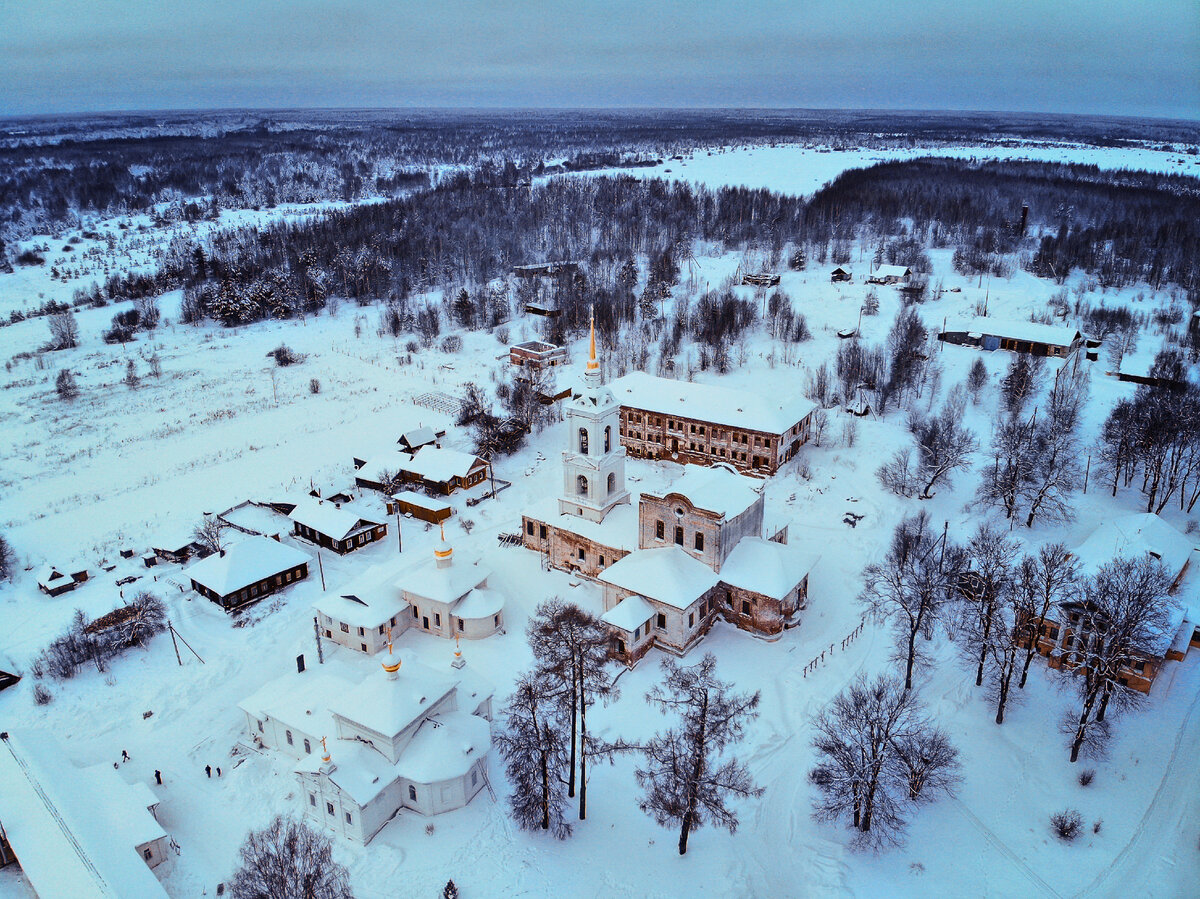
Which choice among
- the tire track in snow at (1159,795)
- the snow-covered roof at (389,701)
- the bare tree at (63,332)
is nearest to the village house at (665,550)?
the snow-covered roof at (389,701)

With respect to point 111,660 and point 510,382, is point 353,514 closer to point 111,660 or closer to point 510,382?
point 111,660

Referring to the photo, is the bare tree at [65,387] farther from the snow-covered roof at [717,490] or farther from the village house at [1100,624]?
the village house at [1100,624]

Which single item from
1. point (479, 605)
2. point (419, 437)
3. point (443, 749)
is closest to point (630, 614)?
point (479, 605)

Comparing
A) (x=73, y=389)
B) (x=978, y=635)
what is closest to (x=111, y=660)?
(x=978, y=635)

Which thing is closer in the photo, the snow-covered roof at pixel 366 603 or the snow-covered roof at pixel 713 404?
the snow-covered roof at pixel 366 603

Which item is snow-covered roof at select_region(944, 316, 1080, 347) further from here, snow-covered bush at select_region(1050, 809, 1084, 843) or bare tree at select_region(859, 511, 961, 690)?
snow-covered bush at select_region(1050, 809, 1084, 843)

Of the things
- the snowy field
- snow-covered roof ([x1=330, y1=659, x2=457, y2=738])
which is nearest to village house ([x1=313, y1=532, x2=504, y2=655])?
the snowy field
